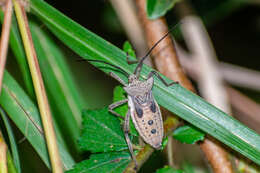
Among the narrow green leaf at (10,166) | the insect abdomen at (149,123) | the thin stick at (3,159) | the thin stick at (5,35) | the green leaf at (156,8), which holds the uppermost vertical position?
the thin stick at (5,35)

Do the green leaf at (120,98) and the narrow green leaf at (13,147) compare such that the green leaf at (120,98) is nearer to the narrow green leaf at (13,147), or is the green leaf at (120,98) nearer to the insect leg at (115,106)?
the insect leg at (115,106)

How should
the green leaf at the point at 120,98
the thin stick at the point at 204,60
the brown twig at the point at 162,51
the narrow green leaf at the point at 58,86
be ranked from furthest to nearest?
the thin stick at the point at 204,60, the narrow green leaf at the point at 58,86, the brown twig at the point at 162,51, the green leaf at the point at 120,98

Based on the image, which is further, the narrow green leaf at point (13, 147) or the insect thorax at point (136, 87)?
the insect thorax at point (136, 87)

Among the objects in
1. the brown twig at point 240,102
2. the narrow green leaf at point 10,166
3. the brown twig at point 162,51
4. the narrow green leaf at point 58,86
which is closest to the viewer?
the narrow green leaf at point 10,166

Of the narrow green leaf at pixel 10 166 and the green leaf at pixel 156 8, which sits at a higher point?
the green leaf at pixel 156 8

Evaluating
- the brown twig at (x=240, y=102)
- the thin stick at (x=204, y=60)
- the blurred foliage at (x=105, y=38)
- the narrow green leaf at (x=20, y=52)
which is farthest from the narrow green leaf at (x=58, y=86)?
the brown twig at (x=240, y=102)

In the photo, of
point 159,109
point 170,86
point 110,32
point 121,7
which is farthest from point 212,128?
point 110,32
